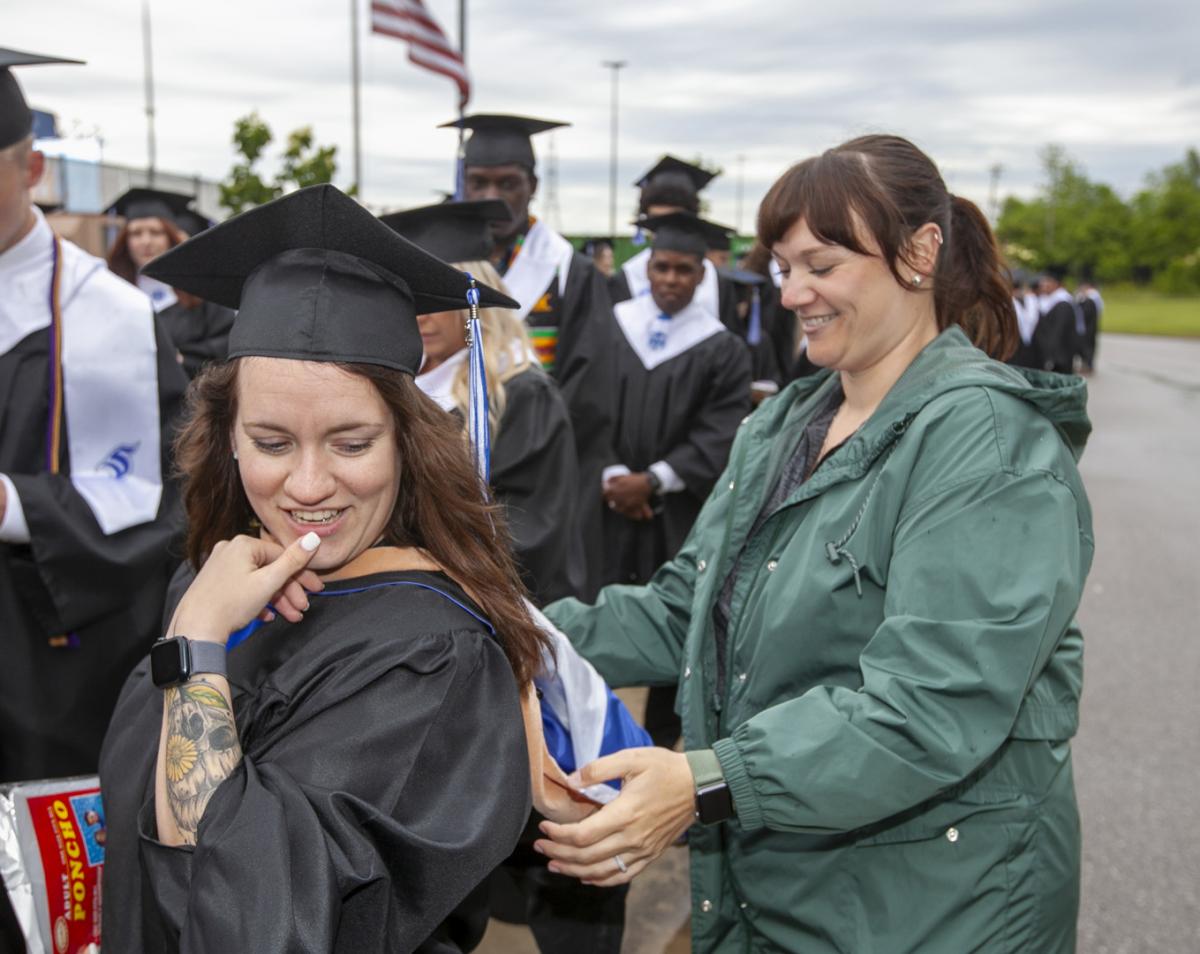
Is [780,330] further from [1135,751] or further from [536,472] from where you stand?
[536,472]

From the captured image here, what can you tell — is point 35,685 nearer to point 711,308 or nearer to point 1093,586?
point 711,308

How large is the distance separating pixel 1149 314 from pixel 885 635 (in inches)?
2470

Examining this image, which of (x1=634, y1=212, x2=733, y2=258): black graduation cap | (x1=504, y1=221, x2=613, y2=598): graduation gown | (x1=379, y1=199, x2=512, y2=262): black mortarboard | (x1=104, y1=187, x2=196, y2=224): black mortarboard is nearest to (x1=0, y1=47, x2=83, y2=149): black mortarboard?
(x1=379, y1=199, x2=512, y2=262): black mortarboard

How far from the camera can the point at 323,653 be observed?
161 cm

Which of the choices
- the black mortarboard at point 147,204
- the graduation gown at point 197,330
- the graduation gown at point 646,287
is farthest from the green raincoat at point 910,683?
the black mortarboard at point 147,204

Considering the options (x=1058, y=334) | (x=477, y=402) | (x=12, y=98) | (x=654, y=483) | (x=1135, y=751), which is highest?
(x=12, y=98)

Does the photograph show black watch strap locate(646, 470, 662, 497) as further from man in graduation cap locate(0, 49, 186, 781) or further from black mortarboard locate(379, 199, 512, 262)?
man in graduation cap locate(0, 49, 186, 781)

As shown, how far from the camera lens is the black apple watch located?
1.78 metres

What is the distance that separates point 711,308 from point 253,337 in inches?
177

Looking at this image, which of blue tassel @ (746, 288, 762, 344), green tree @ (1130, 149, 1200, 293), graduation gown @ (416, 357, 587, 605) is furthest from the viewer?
green tree @ (1130, 149, 1200, 293)

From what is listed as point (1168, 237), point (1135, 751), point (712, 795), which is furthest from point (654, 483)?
point (1168, 237)

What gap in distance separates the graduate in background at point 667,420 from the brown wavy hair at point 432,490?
10.3 ft

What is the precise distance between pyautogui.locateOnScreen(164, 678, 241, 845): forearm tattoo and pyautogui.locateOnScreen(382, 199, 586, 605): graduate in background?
5.32 feet

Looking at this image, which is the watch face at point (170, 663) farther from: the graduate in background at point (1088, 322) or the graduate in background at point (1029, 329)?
the graduate in background at point (1088, 322)
